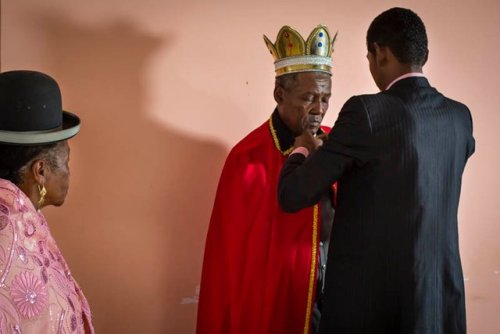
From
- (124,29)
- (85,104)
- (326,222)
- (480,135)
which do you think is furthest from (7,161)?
(480,135)

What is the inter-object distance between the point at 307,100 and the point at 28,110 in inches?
36.3

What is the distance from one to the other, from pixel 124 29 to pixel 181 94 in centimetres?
33

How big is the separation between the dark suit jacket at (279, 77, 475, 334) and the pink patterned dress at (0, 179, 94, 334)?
64 cm

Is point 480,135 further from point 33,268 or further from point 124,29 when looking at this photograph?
point 33,268

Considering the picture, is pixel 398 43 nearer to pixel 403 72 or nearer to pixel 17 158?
pixel 403 72

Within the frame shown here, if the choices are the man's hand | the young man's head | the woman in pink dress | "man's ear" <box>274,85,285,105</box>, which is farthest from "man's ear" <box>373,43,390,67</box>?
the woman in pink dress

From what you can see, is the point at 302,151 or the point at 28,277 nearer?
the point at 28,277

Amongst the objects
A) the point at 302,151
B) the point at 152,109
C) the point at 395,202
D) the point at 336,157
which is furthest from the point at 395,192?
the point at 152,109

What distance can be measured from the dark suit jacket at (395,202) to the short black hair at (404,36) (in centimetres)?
7

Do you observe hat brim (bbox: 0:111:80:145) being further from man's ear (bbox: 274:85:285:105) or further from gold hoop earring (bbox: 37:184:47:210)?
man's ear (bbox: 274:85:285:105)

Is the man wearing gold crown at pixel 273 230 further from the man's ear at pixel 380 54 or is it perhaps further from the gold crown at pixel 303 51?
the man's ear at pixel 380 54

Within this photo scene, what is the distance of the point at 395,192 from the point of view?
126 centimetres

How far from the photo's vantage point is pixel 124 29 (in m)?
1.86

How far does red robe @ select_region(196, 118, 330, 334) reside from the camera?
63.6 inches
